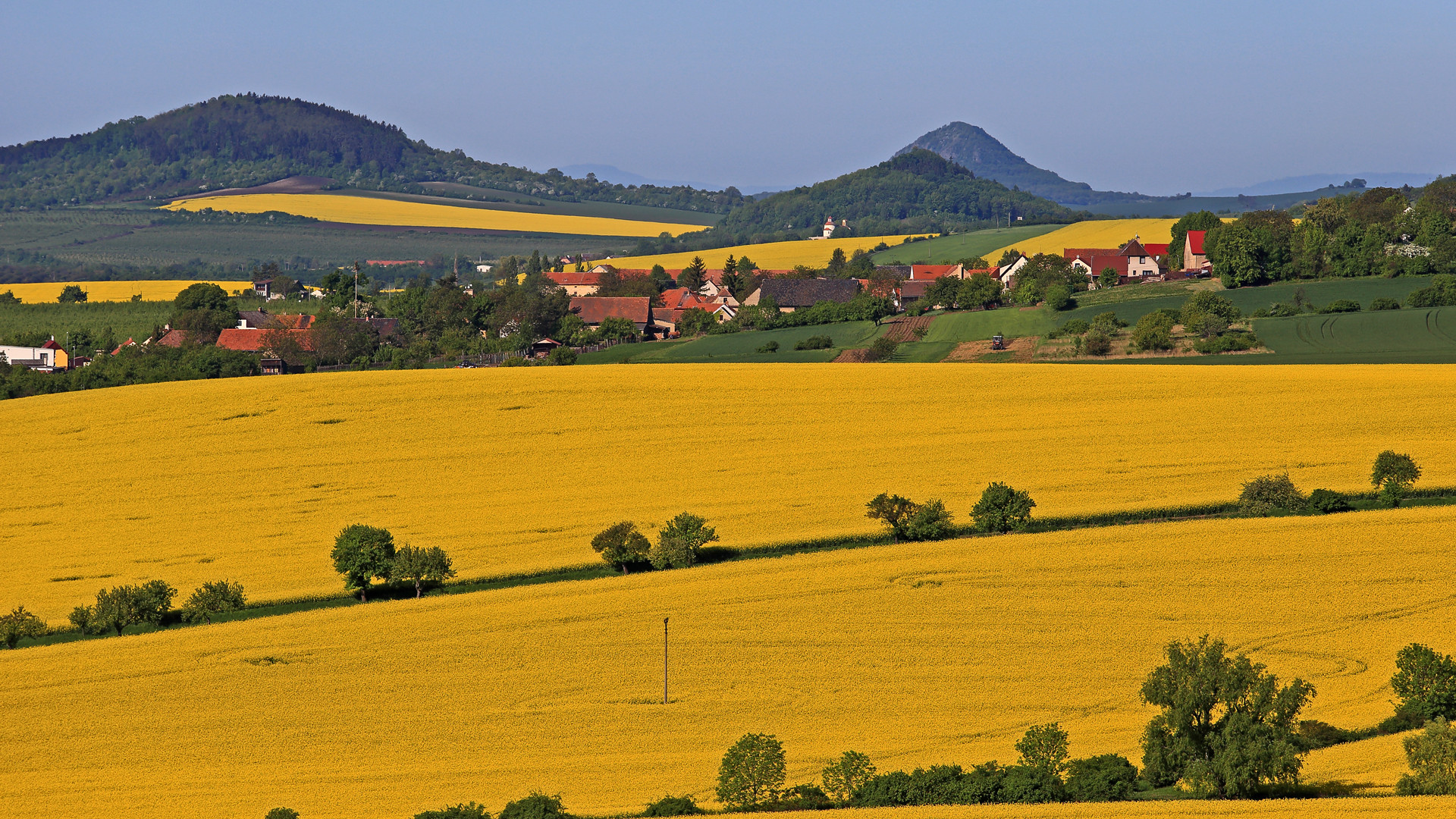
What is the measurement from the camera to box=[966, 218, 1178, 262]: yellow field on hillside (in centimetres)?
15975

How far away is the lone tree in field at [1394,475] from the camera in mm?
43750

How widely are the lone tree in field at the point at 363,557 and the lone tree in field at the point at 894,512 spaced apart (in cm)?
1513

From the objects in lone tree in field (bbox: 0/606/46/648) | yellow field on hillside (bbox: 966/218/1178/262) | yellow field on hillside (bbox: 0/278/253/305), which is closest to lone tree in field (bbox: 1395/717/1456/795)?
lone tree in field (bbox: 0/606/46/648)

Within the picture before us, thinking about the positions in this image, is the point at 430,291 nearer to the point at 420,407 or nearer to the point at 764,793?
the point at 420,407

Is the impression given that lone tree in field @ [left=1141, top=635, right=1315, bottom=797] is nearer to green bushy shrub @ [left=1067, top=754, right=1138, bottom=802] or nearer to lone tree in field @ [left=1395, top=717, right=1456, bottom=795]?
green bushy shrub @ [left=1067, top=754, right=1138, bottom=802]

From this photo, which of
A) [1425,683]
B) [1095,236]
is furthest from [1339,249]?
[1095,236]

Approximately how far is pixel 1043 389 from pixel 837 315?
37038mm

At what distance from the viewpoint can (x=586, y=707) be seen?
99.6 feet

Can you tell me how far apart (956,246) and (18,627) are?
14766 centimetres

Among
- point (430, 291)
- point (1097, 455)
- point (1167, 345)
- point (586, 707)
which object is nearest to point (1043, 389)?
point (1097, 455)

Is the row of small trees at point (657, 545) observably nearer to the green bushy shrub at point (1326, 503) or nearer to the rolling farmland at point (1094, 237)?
the green bushy shrub at point (1326, 503)

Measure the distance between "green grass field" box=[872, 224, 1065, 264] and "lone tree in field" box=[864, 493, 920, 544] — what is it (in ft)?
367

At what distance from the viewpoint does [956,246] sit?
174m

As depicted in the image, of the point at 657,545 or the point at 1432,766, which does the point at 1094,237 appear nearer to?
the point at 657,545
